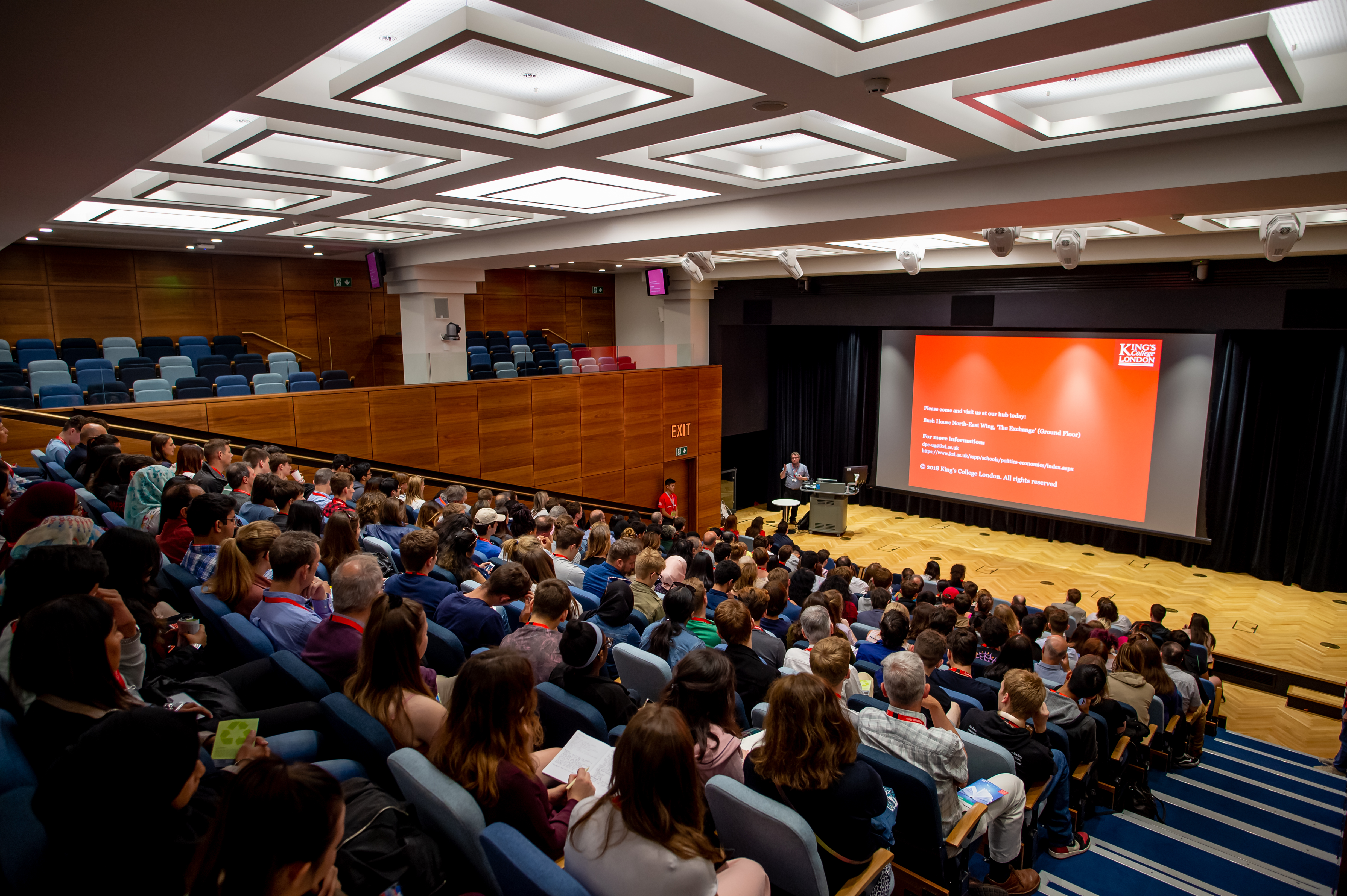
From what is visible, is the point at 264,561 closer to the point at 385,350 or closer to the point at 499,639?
the point at 499,639

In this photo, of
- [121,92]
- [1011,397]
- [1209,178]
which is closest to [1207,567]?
[1011,397]

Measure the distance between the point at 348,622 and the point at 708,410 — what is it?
11809 millimetres

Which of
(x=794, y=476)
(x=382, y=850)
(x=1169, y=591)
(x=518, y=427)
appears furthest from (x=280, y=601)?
(x=794, y=476)

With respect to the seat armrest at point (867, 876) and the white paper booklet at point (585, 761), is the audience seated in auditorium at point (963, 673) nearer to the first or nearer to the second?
the seat armrest at point (867, 876)

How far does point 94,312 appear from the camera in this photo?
35.0ft

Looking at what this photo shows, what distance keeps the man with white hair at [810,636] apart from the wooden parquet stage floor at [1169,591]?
5.77 metres

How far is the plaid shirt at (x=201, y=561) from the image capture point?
11.5 ft

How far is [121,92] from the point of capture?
111 inches

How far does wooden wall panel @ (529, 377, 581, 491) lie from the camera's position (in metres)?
11.5

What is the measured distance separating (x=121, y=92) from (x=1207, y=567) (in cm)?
1401

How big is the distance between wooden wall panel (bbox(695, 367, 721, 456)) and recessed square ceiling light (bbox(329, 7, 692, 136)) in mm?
9545

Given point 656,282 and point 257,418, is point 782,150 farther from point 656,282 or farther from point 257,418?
point 656,282

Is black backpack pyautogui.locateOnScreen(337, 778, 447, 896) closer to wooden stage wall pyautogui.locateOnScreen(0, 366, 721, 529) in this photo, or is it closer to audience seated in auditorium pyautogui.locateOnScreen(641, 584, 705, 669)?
audience seated in auditorium pyautogui.locateOnScreen(641, 584, 705, 669)

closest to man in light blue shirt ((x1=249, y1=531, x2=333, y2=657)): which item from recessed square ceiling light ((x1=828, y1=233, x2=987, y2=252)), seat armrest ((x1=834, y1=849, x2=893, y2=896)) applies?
seat armrest ((x1=834, y1=849, x2=893, y2=896))
